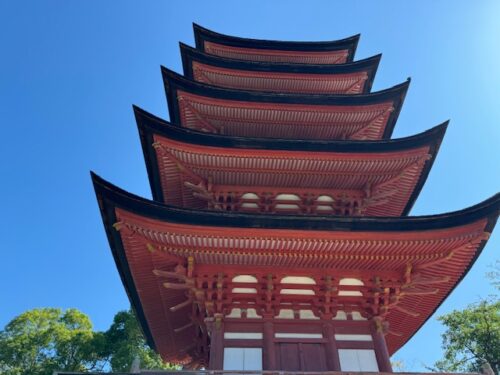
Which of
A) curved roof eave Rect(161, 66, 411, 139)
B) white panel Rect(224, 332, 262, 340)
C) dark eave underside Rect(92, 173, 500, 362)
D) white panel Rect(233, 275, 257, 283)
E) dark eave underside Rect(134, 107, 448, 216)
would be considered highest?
curved roof eave Rect(161, 66, 411, 139)

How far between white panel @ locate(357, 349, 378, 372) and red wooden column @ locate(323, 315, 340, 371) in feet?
1.92

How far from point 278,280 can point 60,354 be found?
29.0m

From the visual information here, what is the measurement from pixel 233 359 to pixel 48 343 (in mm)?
29707

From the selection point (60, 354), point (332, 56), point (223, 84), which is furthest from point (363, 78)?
point (60, 354)

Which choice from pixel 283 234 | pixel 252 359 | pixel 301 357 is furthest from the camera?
pixel 301 357

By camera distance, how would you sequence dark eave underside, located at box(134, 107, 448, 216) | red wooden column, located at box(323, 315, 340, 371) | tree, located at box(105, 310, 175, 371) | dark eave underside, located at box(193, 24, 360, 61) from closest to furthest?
red wooden column, located at box(323, 315, 340, 371) → dark eave underside, located at box(134, 107, 448, 216) → dark eave underside, located at box(193, 24, 360, 61) → tree, located at box(105, 310, 175, 371)

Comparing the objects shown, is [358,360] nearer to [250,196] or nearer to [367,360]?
[367,360]

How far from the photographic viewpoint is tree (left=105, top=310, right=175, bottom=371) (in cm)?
2766

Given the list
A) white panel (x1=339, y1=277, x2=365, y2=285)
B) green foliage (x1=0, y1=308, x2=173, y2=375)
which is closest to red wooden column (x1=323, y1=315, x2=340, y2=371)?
white panel (x1=339, y1=277, x2=365, y2=285)

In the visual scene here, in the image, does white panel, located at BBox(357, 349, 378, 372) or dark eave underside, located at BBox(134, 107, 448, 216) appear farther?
dark eave underside, located at BBox(134, 107, 448, 216)

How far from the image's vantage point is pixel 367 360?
358 inches

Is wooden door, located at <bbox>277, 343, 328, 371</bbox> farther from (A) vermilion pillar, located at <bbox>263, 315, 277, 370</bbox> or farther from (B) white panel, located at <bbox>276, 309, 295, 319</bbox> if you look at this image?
(B) white panel, located at <bbox>276, 309, 295, 319</bbox>

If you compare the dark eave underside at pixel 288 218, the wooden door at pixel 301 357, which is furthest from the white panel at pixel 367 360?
the dark eave underside at pixel 288 218

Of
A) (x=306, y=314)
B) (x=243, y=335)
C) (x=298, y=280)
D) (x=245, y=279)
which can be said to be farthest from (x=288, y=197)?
(x=243, y=335)
